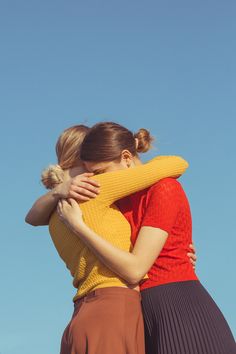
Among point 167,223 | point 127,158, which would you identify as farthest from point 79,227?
point 127,158

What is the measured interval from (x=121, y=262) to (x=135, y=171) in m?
0.68

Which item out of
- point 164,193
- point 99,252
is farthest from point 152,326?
point 164,193

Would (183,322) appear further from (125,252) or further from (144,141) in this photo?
(144,141)

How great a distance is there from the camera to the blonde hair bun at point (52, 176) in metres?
4.98

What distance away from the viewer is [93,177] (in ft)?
15.1

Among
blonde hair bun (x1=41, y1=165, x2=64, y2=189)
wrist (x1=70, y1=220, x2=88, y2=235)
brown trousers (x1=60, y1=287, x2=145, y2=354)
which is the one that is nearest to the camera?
brown trousers (x1=60, y1=287, x2=145, y2=354)

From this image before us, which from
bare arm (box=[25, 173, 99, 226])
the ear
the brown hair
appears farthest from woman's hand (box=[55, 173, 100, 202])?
the ear

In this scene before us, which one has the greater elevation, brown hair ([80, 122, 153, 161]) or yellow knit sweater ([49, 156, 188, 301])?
brown hair ([80, 122, 153, 161])

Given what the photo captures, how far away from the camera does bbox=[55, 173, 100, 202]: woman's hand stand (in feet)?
14.8

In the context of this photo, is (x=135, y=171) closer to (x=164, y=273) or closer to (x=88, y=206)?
(x=88, y=206)

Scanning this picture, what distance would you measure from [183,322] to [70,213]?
1.09 metres

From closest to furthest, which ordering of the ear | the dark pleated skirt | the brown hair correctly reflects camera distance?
the dark pleated skirt
the brown hair
the ear

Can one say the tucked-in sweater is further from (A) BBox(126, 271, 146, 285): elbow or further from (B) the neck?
(B) the neck

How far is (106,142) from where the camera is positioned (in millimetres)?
4699
